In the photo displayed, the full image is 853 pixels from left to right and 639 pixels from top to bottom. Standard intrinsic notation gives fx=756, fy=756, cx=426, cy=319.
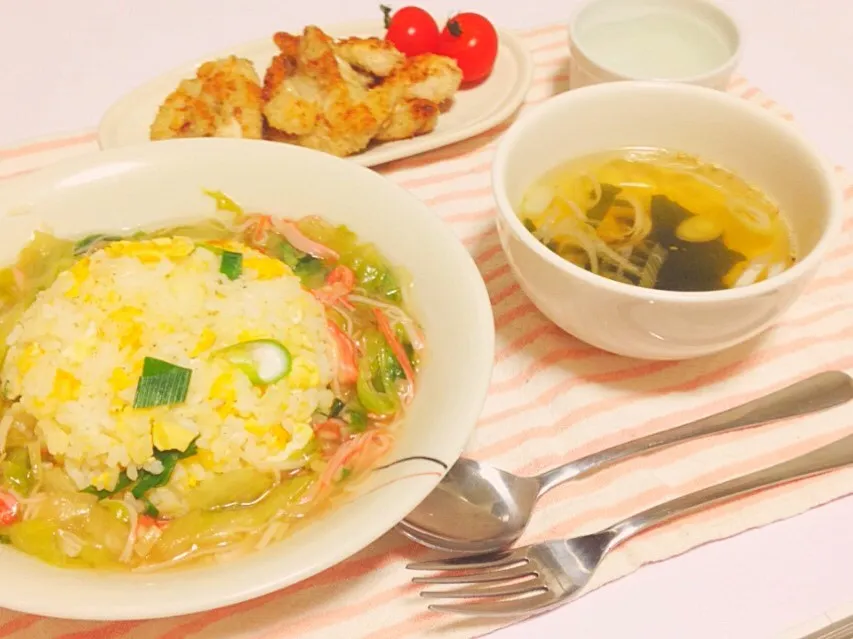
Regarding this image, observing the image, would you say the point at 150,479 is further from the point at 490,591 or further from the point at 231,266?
the point at 490,591

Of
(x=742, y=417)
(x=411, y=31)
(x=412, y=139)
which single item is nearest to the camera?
(x=742, y=417)

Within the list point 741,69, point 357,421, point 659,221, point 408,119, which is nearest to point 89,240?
point 357,421

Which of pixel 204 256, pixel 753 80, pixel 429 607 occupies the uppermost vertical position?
pixel 204 256

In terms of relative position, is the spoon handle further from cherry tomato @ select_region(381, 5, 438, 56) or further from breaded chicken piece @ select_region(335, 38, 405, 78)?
cherry tomato @ select_region(381, 5, 438, 56)

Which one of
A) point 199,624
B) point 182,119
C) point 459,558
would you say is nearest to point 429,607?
point 459,558

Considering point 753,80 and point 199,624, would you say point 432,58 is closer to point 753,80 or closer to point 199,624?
point 753,80
